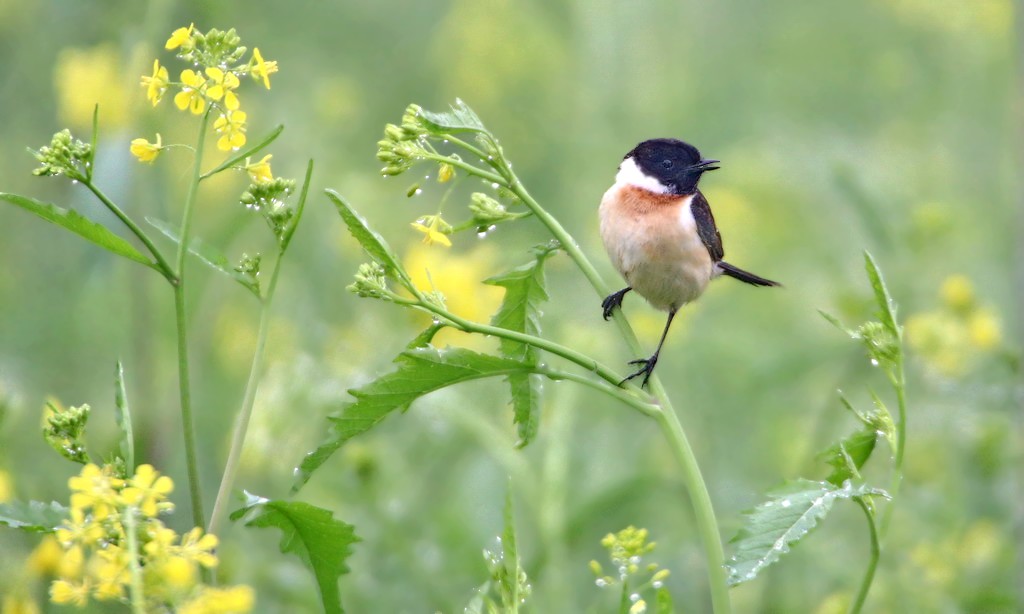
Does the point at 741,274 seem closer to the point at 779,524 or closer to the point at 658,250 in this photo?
the point at 658,250

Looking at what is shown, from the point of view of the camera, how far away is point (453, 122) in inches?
78.8

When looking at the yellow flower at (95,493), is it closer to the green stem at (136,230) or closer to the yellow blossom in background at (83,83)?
the green stem at (136,230)

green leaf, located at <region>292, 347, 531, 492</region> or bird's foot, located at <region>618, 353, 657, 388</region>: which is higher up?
bird's foot, located at <region>618, 353, 657, 388</region>

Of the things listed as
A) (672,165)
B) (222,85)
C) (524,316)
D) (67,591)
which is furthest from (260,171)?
(672,165)

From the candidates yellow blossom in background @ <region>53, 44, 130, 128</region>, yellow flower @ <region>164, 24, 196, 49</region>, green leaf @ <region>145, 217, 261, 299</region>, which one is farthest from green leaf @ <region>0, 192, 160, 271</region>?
yellow blossom in background @ <region>53, 44, 130, 128</region>

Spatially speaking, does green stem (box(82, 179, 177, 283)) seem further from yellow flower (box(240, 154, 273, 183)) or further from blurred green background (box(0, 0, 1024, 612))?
blurred green background (box(0, 0, 1024, 612))

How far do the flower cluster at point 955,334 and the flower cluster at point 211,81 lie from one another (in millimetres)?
2881

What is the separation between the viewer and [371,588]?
3744 millimetres

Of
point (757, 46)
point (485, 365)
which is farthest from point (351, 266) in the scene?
point (757, 46)

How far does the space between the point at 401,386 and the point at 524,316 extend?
1.33ft

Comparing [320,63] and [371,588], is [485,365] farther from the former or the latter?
[320,63]

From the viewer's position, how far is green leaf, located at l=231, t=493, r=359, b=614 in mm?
1926

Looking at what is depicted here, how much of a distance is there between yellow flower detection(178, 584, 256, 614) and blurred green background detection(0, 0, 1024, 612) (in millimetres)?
917

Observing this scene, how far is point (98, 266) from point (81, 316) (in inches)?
60.5
